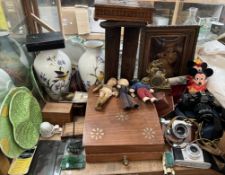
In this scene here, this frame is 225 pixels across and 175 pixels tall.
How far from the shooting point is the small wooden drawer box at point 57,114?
858mm

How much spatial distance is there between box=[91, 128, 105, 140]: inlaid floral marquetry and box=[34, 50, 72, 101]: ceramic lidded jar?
1.02 ft

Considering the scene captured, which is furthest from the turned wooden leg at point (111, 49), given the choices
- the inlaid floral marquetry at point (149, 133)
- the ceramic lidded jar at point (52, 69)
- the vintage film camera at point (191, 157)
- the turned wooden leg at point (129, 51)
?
the vintage film camera at point (191, 157)

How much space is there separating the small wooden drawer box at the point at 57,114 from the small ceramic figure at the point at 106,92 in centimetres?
15

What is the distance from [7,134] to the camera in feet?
2.18

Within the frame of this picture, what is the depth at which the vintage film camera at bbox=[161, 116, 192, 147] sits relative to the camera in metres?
0.75

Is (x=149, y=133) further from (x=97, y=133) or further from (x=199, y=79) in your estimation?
(x=199, y=79)

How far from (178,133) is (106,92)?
31cm

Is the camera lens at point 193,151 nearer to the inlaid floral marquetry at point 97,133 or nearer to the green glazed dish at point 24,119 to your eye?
the inlaid floral marquetry at point 97,133

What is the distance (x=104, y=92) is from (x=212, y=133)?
43 cm

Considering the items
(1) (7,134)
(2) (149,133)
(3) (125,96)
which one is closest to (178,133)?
(2) (149,133)

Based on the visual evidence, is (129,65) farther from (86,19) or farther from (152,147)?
(86,19)

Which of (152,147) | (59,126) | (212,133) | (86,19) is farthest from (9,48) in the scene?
(212,133)

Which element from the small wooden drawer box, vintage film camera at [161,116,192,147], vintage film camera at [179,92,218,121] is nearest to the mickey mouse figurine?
vintage film camera at [179,92,218,121]

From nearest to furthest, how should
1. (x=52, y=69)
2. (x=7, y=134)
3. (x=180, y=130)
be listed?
(x=7, y=134) → (x=180, y=130) → (x=52, y=69)
